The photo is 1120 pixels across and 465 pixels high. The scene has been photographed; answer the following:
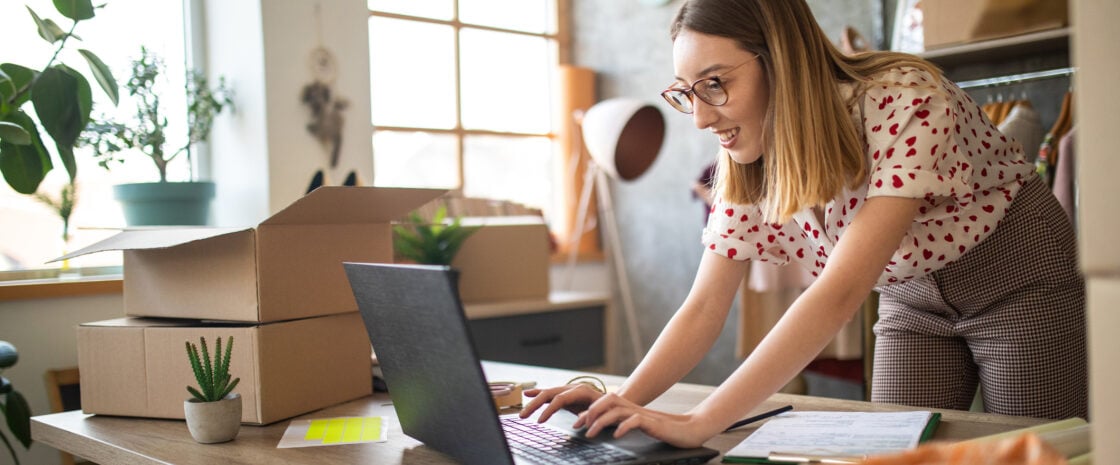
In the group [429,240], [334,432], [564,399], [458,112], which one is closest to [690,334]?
[564,399]

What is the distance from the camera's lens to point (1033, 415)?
1404mm

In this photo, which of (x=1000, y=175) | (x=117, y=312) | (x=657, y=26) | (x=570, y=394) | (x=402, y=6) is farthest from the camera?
(x=657, y=26)

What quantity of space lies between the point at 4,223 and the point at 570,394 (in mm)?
2163

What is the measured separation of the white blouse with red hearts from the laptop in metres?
0.42

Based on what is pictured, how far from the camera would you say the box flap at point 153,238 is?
135cm

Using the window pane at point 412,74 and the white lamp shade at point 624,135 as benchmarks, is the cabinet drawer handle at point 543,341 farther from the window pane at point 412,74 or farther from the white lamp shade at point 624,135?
the window pane at point 412,74

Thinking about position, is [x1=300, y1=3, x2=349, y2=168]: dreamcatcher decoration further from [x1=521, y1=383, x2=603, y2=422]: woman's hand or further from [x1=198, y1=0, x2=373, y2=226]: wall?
[x1=521, y1=383, x2=603, y2=422]: woman's hand

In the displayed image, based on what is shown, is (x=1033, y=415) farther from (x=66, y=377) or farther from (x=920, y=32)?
(x=66, y=377)

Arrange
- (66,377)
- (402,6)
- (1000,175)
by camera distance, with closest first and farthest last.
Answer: (1000,175)
(66,377)
(402,6)

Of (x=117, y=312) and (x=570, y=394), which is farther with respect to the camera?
(x=117, y=312)

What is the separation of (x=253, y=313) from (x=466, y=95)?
301cm

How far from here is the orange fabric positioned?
72 centimetres

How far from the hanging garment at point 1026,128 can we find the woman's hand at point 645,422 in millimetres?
2085

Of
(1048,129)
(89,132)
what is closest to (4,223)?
(89,132)
